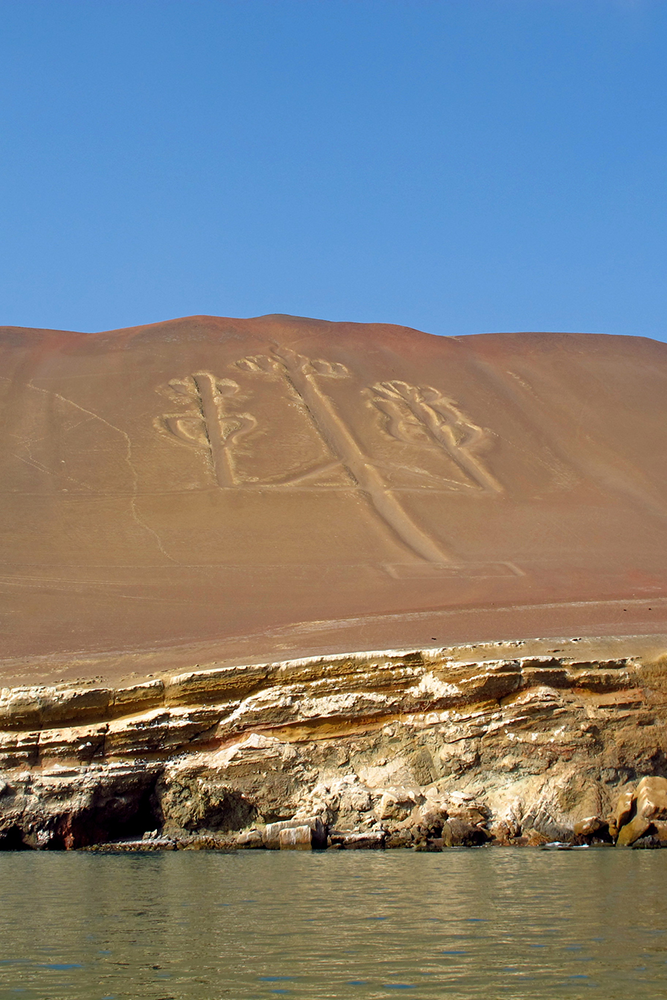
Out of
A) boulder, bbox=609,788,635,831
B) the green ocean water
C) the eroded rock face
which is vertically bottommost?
the green ocean water

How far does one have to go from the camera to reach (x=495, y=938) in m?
8.73

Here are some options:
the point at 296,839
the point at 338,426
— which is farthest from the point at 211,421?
the point at 296,839

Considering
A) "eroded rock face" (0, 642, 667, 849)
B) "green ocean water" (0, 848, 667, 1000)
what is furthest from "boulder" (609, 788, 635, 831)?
"green ocean water" (0, 848, 667, 1000)

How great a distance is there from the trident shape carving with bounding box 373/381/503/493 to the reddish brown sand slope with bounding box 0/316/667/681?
163 millimetres

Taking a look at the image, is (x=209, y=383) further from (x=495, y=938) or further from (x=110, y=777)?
(x=495, y=938)

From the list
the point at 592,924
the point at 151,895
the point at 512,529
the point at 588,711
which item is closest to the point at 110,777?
the point at 151,895

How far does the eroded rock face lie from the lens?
665 inches

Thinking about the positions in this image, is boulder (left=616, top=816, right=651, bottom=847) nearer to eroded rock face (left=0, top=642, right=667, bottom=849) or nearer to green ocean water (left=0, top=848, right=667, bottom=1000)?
eroded rock face (left=0, top=642, right=667, bottom=849)

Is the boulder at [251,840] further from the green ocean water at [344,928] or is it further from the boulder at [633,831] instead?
the boulder at [633,831]

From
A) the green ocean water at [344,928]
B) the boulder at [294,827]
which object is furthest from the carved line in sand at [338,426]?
the green ocean water at [344,928]

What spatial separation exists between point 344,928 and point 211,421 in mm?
36373

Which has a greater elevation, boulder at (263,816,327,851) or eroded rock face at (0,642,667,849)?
eroded rock face at (0,642,667,849)

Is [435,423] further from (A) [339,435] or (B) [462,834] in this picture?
(B) [462,834]

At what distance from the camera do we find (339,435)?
145 feet
